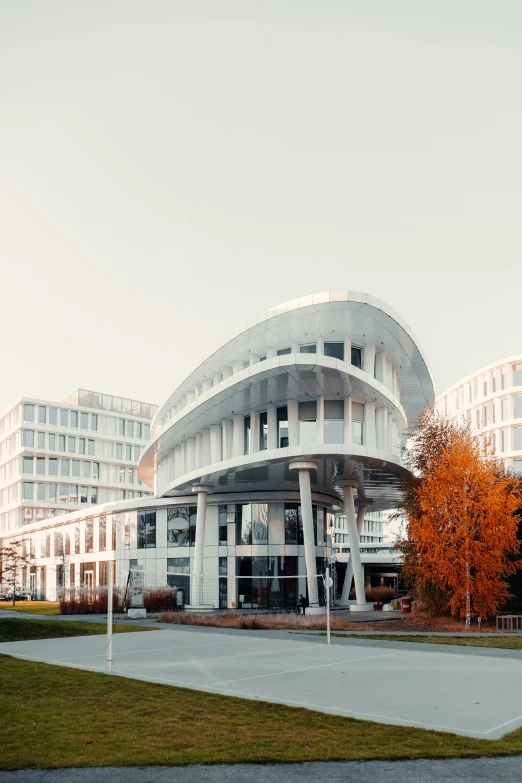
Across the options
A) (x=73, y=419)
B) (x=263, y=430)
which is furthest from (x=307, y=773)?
(x=73, y=419)

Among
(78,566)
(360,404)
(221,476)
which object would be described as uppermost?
(360,404)

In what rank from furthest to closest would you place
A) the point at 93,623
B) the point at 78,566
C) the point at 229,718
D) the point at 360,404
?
the point at 78,566 → the point at 360,404 → the point at 93,623 → the point at 229,718

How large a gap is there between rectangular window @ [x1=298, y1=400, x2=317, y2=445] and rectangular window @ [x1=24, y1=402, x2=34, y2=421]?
61.3 m

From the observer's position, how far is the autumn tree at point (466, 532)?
3058 centimetres

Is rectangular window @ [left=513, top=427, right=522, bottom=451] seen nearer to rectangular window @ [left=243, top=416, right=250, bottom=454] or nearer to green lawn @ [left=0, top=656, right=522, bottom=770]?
rectangular window @ [left=243, top=416, right=250, bottom=454]

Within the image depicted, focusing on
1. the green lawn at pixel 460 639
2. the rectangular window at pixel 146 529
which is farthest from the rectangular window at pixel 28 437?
the green lawn at pixel 460 639

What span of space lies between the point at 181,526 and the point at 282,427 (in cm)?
1321

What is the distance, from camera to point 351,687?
555 inches

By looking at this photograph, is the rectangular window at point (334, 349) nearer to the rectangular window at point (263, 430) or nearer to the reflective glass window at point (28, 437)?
the rectangular window at point (263, 430)

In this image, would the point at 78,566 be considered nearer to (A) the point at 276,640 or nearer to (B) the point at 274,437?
(B) the point at 274,437

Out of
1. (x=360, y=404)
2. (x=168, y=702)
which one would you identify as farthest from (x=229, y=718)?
(x=360, y=404)

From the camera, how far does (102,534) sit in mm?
63000

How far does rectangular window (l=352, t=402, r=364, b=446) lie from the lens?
41000 millimetres

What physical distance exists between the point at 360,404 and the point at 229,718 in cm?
3138
